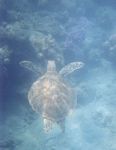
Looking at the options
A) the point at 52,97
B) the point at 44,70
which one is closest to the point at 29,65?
the point at 44,70

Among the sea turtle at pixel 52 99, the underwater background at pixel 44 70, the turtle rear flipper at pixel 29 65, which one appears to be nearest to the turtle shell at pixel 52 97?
the sea turtle at pixel 52 99

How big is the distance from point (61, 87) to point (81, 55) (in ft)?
15.1

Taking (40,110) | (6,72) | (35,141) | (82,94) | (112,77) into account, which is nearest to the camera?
(40,110)

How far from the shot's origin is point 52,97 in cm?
717

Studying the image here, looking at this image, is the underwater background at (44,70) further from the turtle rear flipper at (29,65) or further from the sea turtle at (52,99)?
the sea turtle at (52,99)

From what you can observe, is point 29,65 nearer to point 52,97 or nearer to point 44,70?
point 44,70

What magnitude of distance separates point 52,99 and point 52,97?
6cm

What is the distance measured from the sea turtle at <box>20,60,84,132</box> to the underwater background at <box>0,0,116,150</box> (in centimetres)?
114

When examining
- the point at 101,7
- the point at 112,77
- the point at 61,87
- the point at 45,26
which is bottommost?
the point at 61,87

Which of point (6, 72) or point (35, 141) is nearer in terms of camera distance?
point (35, 141)

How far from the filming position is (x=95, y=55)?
12211mm

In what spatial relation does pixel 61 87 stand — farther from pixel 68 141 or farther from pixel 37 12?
pixel 37 12

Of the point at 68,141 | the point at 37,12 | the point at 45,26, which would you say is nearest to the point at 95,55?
the point at 45,26

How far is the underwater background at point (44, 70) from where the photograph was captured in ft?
27.1
